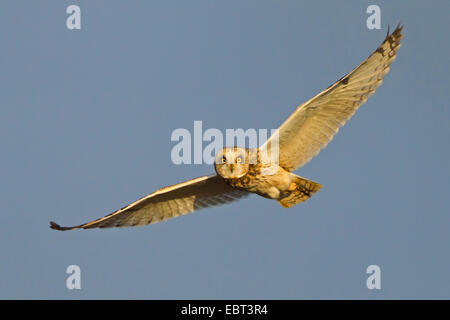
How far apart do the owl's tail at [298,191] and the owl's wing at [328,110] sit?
26cm

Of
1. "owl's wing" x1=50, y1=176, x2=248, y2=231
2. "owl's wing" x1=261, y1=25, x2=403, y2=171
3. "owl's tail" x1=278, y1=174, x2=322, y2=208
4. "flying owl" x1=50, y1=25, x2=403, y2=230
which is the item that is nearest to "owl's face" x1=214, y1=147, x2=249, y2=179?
"flying owl" x1=50, y1=25, x2=403, y2=230

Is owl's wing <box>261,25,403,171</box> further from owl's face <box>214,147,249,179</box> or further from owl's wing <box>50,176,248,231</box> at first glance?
owl's wing <box>50,176,248,231</box>

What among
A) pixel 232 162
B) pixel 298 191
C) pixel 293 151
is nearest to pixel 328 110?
pixel 293 151

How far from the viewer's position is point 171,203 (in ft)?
36.8

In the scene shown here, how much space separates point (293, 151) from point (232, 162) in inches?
39.1

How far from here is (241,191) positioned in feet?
35.6

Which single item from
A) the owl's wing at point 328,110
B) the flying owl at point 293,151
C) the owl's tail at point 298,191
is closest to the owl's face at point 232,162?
the flying owl at point 293,151

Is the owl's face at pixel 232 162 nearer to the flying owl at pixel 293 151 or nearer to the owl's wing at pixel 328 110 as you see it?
the flying owl at pixel 293 151

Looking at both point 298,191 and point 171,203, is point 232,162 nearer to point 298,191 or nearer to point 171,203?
Result: point 298,191

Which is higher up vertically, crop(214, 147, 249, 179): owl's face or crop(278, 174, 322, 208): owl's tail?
crop(214, 147, 249, 179): owl's face

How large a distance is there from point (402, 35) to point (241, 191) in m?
3.03

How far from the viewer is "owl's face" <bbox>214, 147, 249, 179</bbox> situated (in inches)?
385

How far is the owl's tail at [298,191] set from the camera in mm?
10281
